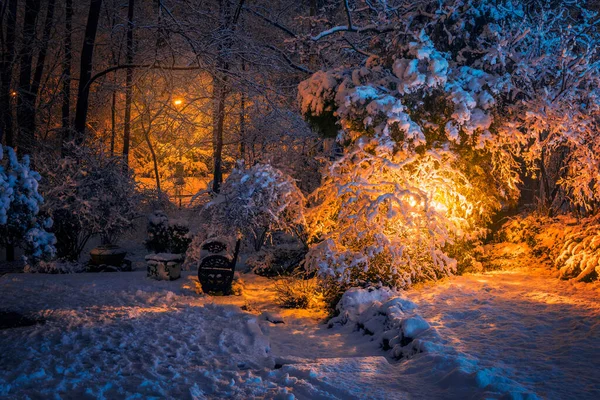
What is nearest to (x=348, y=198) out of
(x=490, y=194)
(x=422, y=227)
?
(x=422, y=227)

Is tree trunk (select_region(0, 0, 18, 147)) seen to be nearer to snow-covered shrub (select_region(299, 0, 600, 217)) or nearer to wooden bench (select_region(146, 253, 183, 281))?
wooden bench (select_region(146, 253, 183, 281))

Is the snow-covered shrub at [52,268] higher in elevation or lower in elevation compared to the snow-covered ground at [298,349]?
lower

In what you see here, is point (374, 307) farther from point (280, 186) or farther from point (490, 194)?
point (490, 194)

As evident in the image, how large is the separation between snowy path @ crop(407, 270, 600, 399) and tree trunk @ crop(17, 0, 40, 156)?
12.9 meters

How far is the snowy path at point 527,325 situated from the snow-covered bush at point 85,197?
8.78 m

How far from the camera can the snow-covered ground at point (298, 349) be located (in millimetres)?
4078

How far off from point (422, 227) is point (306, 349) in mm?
3283

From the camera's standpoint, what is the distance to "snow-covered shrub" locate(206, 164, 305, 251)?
926cm

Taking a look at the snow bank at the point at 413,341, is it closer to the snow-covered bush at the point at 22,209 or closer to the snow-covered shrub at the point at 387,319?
the snow-covered shrub at the point at 387,319

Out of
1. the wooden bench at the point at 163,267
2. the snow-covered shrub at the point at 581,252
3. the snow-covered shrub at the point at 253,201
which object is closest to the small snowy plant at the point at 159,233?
the wooden bench at the point at 163,267

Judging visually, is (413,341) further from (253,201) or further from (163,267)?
(163,267)

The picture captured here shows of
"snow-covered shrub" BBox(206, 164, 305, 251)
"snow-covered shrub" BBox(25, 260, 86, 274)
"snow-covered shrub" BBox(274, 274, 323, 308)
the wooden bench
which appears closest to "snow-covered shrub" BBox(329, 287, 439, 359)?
"snow-covered shrub" BBox(274, 274, 323, 308)

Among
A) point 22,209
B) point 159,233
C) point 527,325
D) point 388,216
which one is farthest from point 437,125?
point 159,233

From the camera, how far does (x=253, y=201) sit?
9.20 metres
